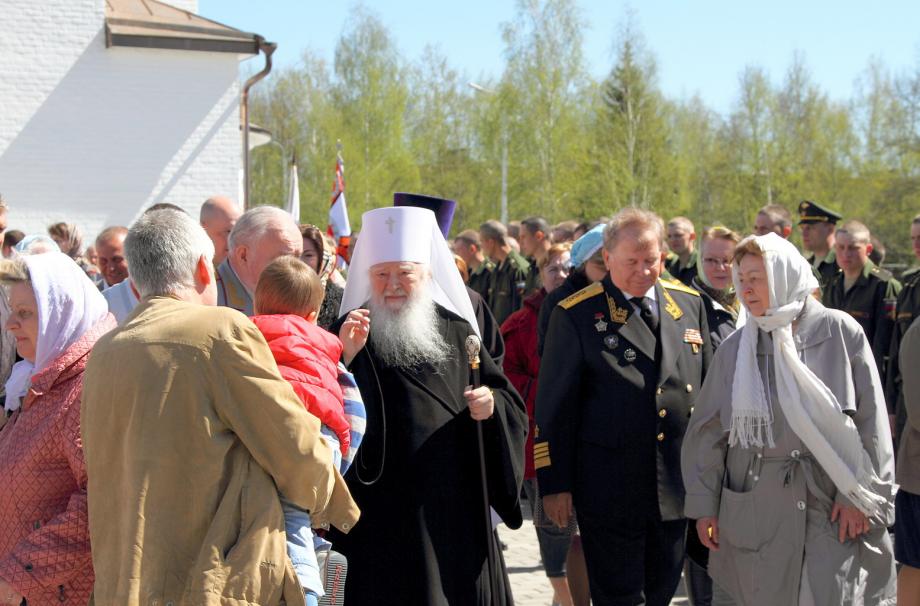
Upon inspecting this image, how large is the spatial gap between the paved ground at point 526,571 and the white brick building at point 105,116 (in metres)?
11.0

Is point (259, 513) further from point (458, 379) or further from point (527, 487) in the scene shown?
point (527, 487)

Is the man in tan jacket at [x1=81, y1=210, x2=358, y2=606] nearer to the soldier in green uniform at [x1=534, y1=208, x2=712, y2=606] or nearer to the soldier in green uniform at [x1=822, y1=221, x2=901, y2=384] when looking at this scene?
the soldier in green uniform at [x1=534, y1=208, x2=712, y2=606]

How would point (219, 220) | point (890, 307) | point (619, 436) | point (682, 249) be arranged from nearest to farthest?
point (619, 436) < point (219, 220) < point (890, 307) < point (682, 249)

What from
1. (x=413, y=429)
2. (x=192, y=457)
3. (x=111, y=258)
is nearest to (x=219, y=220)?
(x=111, y=258)

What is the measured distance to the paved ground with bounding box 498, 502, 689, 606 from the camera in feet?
23.2

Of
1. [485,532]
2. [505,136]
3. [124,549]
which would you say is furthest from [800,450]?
[505,136]

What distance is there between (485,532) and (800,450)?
1446 millimetres

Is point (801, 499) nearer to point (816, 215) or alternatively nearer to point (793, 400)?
point (793, 400)

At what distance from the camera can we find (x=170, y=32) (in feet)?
60.0


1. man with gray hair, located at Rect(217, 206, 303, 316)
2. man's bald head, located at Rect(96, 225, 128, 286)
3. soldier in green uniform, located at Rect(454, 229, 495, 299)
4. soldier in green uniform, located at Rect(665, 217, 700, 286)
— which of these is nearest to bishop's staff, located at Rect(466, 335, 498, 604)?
man with gray hair, located at Rect(217, 206, 303, 316)

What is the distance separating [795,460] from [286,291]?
2428mm

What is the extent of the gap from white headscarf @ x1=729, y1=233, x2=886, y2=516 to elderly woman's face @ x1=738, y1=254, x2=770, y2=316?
36 millimetres

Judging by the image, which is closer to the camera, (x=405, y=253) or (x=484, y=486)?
(x=484, y=486)

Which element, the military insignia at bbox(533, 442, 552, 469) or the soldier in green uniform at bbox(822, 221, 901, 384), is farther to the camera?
the soldier in green uniform at bbox(822, 221, 901, 384)
